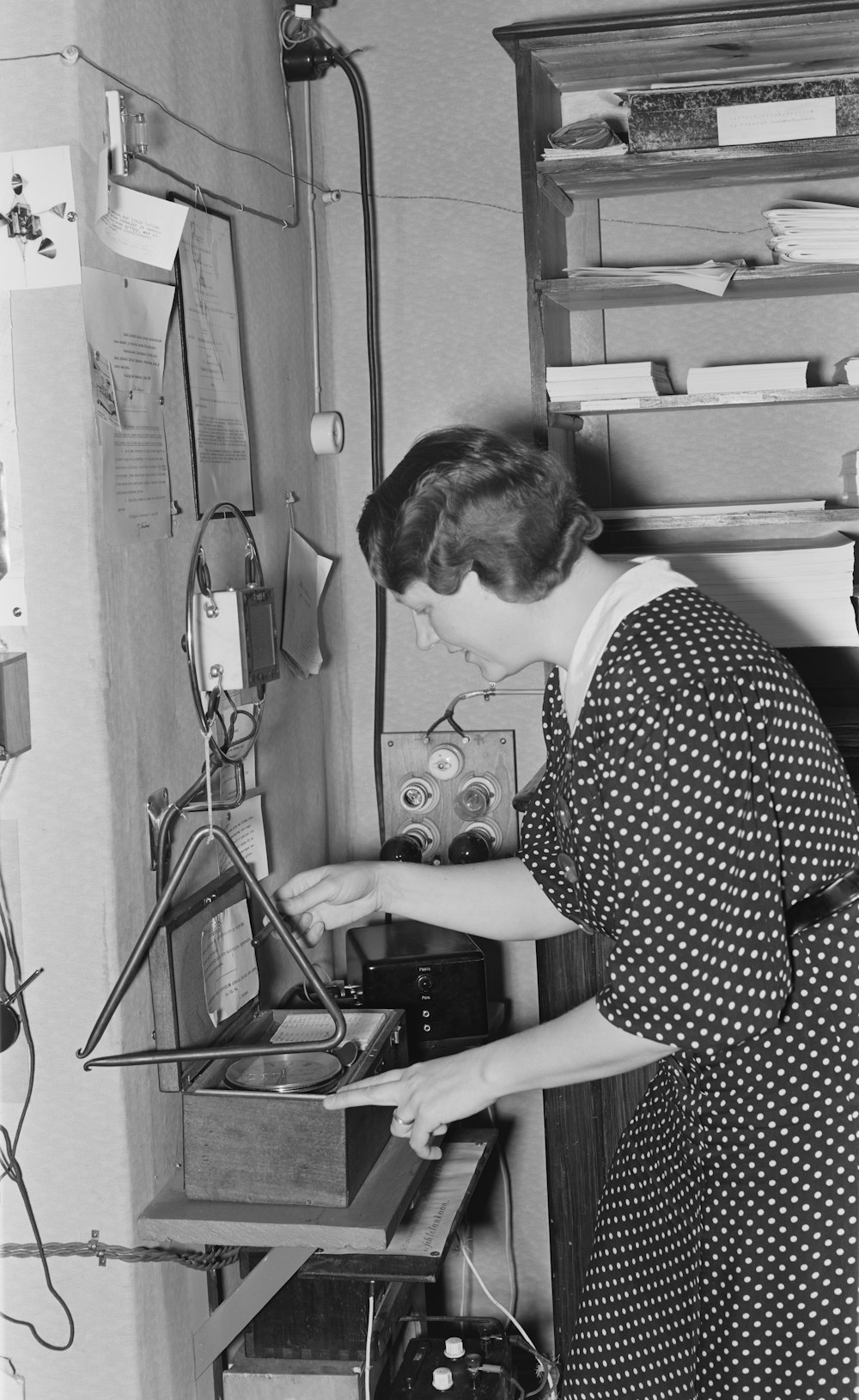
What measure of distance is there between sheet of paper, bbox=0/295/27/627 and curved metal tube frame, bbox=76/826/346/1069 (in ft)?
1.03

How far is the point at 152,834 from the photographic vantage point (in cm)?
159

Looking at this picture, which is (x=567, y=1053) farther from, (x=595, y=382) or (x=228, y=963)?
(x=595, y=382)

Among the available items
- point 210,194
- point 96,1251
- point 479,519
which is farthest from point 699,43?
point 96,1251

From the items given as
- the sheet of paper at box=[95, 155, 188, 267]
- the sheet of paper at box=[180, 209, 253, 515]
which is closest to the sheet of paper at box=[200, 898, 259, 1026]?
the sheet of paper at box=[180, 209, 253, 515]

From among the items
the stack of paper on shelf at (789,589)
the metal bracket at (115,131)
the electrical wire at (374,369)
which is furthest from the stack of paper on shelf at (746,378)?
the metal bracket at (115,131)

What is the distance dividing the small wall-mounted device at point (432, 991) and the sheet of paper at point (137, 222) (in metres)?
1.02

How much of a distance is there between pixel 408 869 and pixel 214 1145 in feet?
1.41

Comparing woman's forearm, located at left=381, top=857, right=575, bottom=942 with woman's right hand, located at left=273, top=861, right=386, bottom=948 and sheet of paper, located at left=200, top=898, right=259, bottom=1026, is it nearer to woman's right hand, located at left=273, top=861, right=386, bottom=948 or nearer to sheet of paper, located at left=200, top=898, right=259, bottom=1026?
woman's right hand, located at left=273, top=861, right=386, bottom=948

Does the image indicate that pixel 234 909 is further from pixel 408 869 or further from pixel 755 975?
pixel 755 975

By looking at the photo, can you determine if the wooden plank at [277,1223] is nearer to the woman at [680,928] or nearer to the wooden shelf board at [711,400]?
the woman at [680,928]

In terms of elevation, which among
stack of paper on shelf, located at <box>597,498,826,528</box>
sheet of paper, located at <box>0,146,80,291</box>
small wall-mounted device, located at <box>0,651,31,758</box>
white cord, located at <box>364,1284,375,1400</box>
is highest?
sheet of paper, located at <box>0,146,80,291</box>

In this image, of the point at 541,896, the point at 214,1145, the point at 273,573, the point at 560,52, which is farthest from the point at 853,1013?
the point at 560,52

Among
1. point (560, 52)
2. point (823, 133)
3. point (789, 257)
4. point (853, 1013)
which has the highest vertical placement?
point (560, 52)

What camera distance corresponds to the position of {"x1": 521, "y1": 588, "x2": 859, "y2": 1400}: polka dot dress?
1.27 meters
